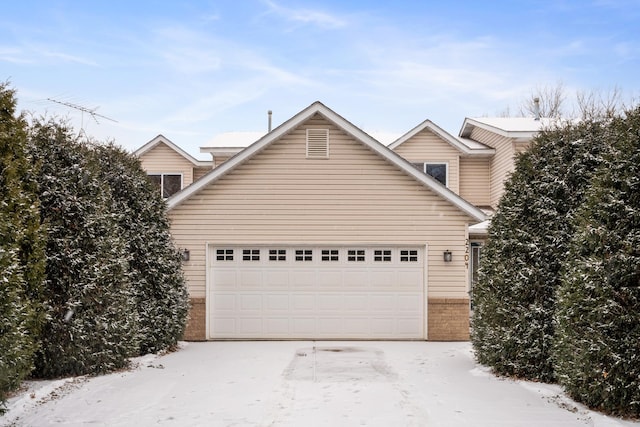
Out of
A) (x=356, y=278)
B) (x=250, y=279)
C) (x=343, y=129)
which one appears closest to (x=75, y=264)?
(x=250, y=279)

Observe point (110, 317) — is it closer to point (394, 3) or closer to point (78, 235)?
point (78, 235)

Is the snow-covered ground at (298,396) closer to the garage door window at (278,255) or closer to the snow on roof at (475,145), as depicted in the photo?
the garage door window at (278,255)

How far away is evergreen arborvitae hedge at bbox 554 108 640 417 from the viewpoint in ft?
25.8

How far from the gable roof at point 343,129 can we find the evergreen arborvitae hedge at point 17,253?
6714mm

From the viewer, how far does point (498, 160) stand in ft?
73.8

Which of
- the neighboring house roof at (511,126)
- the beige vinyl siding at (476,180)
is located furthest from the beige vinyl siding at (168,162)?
the neighboring house roof at (511,126)

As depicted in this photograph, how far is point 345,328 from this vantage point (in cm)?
1689

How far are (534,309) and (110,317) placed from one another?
21.9 feet

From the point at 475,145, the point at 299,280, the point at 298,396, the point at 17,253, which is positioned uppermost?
the point at 475,145

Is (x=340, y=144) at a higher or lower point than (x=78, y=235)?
higher

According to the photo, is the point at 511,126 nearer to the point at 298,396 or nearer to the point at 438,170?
the point at 438,170

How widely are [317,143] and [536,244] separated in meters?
7.68

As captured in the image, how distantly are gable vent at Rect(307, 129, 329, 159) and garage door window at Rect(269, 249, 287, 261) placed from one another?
246 cm

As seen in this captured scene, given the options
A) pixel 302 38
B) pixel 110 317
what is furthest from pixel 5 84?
pixel 302 38
